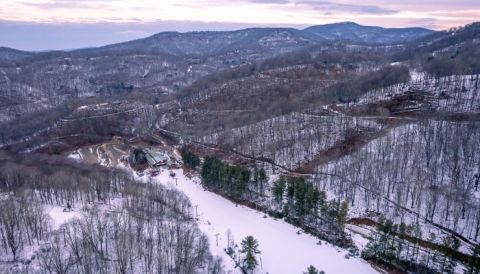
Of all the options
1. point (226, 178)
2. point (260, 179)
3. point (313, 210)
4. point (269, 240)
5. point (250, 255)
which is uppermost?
point (226, 178)

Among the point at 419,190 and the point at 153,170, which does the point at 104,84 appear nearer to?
the point at 153,170

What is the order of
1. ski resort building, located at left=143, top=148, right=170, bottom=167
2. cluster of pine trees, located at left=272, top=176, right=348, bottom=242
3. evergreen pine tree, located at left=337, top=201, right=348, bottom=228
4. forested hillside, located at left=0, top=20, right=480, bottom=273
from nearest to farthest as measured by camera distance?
forested hillside, located at left=0, top=20, right=480, bottom=273 < evergreen pine tree, located at left=337, top=201, right=348, bottom=228 < cluster of pine trees, located at left=272, top=176, right=348, bottom=242 < ski resort building, located at left=143, top=148, right=170, bottom=167

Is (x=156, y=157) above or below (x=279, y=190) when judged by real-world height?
below

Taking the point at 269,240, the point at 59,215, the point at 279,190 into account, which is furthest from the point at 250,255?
the point at 59,215

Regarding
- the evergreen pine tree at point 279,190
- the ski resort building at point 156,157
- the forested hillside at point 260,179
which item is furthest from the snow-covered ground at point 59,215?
the ski resort building at point 156,157

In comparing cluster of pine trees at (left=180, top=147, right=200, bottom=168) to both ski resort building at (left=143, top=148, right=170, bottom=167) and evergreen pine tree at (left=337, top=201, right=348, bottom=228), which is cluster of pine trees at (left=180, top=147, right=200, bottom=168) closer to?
ski resort building at (left=143, top=148, right=170, bottom=167)

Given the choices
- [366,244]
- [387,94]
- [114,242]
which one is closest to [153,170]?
[114,242]

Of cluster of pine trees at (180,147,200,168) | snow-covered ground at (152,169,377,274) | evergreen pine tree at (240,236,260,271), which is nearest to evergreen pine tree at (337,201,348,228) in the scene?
snow-covered ground at (152,169,377,274)

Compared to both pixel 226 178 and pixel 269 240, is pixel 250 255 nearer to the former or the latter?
pixel 269 240

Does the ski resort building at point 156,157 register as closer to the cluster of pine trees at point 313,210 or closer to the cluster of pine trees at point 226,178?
the cluster of pine trees at point 226,178

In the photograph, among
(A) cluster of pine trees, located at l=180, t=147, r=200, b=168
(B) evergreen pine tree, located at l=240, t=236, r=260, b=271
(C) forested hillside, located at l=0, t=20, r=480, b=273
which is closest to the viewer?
(B) evergreen pine tree, located at l=240, t=236, r=260, b=271
